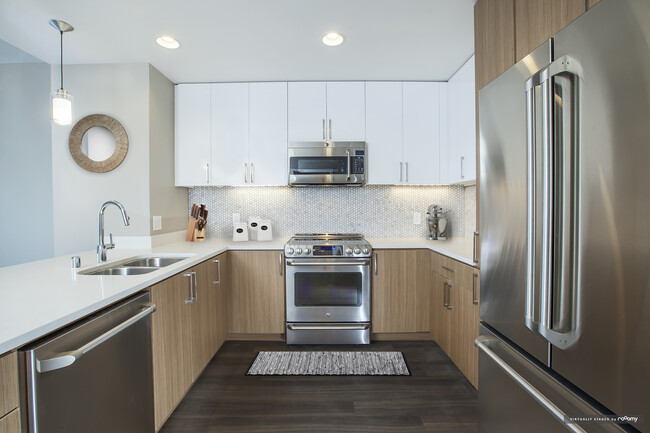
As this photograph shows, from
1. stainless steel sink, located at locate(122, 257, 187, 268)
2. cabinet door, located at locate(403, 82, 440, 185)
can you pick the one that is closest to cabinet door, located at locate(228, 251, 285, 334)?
stainless steel sink, located at locate(122, 257, 187, 268)

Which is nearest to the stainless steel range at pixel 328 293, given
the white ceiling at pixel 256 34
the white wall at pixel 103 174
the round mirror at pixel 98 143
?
the white wall at pixel 103 174

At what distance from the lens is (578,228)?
810 millimetres

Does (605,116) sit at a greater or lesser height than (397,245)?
greater

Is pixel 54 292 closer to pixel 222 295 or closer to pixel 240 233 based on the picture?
pixel 222 295

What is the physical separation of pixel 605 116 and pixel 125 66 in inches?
121

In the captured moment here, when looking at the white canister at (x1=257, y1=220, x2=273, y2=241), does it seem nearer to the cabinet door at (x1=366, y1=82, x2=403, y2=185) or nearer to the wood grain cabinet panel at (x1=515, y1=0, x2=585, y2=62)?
the cabinet door at (x1=366, y1=82, x2=403, y2=185)

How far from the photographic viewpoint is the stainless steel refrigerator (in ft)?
2.22

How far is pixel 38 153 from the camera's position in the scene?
2.45 m

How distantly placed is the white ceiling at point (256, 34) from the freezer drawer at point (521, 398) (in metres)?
1.89

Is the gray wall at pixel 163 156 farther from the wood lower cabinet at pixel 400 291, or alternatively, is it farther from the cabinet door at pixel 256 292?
the wood lower cabinet at pixel 400 291

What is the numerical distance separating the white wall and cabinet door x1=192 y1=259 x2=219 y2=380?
2.36 feet

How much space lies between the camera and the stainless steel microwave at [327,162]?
2893 mm

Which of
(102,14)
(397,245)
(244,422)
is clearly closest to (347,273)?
(397,245)

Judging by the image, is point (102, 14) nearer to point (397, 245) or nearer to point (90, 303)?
point (90, 303)
